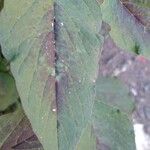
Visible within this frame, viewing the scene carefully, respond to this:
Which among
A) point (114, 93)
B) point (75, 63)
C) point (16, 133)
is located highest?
point (75, 63)

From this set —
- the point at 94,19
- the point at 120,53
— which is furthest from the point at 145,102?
the point at 94,19

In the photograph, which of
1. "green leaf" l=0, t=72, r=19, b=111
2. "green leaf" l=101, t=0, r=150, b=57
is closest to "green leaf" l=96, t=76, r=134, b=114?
"green leaf" l=0, t=72, r=19, b=111

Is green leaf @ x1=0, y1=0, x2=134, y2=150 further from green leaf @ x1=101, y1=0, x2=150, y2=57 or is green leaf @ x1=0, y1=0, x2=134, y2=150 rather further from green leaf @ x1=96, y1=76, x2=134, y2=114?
green leaf @ x1=96, y1=76, x2=134, y2=114

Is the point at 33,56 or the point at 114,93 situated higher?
the point at 33,56

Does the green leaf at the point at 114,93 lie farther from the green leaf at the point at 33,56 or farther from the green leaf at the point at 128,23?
the green leaf at the point at 33,56

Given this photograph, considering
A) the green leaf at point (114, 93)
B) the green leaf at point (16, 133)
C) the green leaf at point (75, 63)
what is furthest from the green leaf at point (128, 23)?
the green leaf at point (114, 93)

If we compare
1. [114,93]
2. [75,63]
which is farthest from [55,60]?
[114,93]

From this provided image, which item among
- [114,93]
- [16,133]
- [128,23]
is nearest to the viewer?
[128,23]

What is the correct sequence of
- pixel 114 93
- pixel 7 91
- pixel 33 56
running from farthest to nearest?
pixel 114 93 → pixel 7 91 → pixel 33 56

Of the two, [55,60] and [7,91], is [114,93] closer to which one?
[7,91]

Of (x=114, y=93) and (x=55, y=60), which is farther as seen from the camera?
(x=114, y=93)
